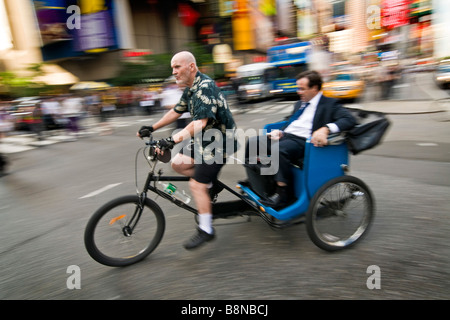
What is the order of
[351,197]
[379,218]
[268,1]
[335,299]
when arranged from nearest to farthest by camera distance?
1. [335,299]
2. [351,197]
3. [379,218]
4. [268,1]

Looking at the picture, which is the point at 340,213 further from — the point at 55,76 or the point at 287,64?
the point at 55,76

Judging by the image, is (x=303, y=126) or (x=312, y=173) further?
(x=303, y=126)

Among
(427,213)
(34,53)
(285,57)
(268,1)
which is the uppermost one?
(268,1)

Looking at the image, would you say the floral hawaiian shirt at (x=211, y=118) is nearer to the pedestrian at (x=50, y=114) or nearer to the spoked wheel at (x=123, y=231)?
the spoked wheel at (x=123, y=231)

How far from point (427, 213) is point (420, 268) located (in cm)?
117

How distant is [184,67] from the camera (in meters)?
2.72

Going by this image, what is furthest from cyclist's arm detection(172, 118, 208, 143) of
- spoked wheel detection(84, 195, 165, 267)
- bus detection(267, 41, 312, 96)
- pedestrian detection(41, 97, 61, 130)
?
bus detection(267, 41, 312, 96)

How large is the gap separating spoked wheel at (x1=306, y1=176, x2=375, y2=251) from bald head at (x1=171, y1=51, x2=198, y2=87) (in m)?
1.42

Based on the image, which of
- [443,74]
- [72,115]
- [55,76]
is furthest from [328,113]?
[55,76]

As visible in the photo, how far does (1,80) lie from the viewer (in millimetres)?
18234

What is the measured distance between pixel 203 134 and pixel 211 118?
0.54 ft

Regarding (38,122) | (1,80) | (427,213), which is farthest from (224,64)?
(427,213)

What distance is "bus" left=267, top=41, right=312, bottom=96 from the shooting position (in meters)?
15.1
